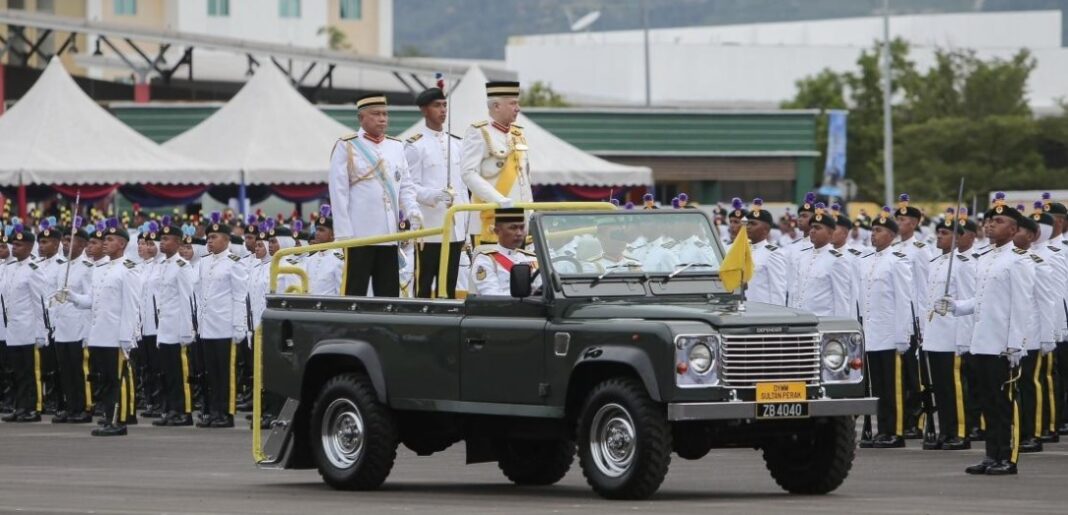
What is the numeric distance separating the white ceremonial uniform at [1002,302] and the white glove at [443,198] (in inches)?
158

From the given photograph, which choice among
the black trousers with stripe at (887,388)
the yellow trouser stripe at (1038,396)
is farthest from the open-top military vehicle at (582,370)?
the black trousers with stripe at (887,388)

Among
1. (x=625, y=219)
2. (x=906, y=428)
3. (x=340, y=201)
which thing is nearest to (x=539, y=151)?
(x=906, y=428)

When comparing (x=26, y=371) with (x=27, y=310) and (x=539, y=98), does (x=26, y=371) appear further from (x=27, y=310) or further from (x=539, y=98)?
(x=539, y=98)

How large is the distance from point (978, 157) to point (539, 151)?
129ft

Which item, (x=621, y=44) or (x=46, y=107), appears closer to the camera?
(x=46, y=107)

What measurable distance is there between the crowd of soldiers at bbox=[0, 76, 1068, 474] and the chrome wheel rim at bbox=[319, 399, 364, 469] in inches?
42.3

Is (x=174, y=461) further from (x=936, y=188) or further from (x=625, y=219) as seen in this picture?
(x=936, y=188)

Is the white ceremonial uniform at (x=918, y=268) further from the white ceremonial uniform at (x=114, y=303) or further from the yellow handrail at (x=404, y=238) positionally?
the white ceremonial uniform at (x=114, y=303)

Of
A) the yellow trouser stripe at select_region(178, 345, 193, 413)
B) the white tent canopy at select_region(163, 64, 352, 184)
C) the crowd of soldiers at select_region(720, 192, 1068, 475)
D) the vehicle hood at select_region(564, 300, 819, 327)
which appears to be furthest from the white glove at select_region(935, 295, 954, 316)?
the white tent canopy at select_region(163, 64, 352, 184)

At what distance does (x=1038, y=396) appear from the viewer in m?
19.1

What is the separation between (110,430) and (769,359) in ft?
33.6

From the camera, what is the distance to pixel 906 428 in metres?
21.5

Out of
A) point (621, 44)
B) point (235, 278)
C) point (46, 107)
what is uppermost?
point (621, 44)

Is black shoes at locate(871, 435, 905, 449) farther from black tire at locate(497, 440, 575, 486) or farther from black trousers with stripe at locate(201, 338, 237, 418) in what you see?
black trousers with stripe at locate(201, 338, 237, 418)
